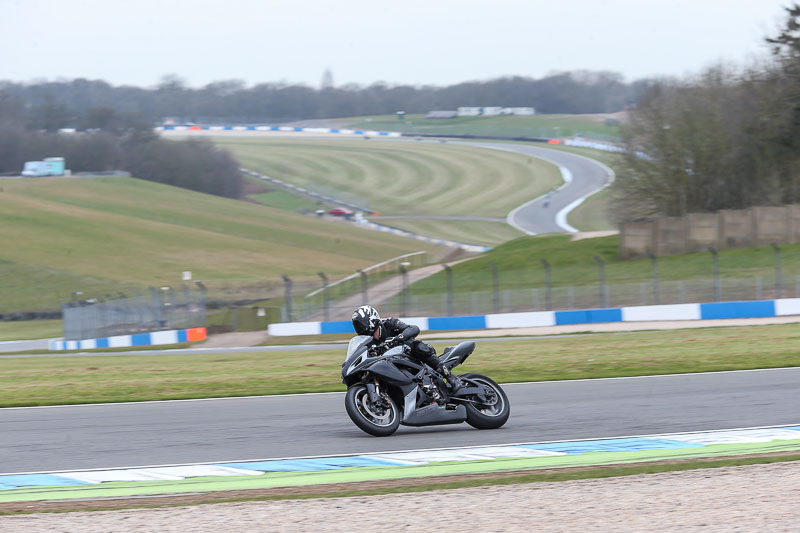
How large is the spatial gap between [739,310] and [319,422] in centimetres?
2326

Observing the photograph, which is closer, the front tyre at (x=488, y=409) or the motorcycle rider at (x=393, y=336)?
the motorcycle rider at (x=393, y=336)

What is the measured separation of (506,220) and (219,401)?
88.6 m

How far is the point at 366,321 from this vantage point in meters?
11.1

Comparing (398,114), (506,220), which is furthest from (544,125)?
(506,220)

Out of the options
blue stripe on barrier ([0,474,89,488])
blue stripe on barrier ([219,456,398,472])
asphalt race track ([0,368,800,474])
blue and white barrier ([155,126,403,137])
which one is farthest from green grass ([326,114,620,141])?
blue stripe on barrier ([0,474,89,488])

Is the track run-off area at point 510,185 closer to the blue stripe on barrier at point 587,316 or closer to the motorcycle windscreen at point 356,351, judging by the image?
the blue stripe on barrier at point 587,316

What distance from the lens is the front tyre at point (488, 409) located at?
1138 centimetres

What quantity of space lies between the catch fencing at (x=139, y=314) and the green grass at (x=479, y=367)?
1479 centimetres

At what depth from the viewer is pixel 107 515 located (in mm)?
7766

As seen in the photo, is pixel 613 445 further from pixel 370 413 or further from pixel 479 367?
pixel 479 367

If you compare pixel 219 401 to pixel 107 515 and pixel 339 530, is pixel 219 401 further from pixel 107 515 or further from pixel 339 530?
pixel 339 530

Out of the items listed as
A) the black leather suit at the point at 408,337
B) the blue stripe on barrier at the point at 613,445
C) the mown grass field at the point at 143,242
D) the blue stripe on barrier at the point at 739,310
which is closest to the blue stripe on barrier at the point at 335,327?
the blue stripe on barrier at the point at 739,310

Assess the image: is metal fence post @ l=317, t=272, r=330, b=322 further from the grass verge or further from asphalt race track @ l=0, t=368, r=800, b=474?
the grass verge

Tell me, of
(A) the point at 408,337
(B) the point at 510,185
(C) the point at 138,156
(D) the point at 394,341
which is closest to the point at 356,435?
(D) the point at 394,341
